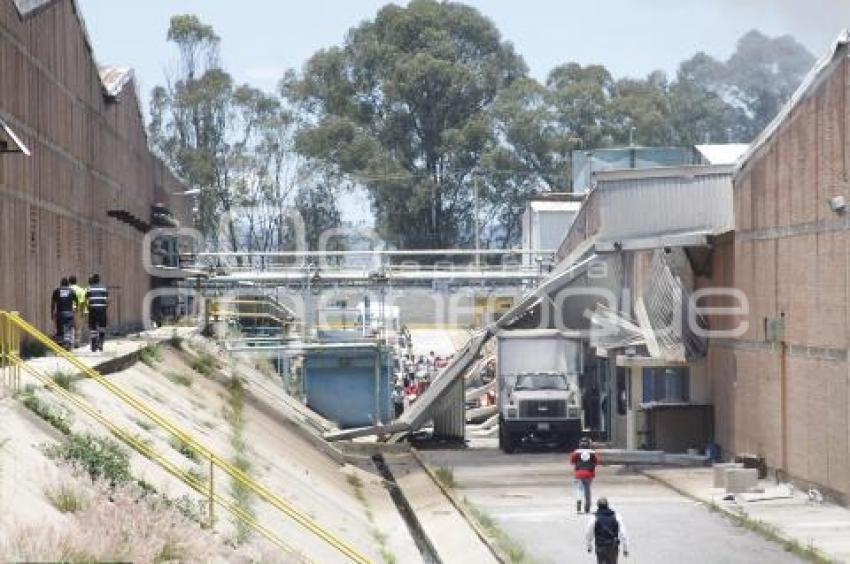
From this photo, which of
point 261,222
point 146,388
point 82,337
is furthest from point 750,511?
point 261,222

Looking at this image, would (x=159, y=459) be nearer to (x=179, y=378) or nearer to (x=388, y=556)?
(x=388, y=556)

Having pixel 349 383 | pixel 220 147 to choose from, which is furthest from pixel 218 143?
pixel 349 383

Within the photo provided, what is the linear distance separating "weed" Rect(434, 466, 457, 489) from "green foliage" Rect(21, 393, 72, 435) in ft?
51.8

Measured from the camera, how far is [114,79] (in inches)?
1742

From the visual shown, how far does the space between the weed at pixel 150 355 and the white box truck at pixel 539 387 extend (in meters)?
10.6

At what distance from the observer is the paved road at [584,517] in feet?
78.5

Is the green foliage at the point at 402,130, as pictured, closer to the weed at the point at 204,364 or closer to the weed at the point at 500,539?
the weed at the point at 204,364

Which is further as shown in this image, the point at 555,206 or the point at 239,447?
the point at 555,206

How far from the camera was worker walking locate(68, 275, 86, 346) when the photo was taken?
28.9 m

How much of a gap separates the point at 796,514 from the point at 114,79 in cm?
2407

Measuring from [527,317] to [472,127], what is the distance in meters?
46.8

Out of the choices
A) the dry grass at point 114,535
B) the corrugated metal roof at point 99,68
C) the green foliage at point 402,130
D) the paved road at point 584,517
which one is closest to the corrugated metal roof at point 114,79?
the corrugated metal roof at point 99,68

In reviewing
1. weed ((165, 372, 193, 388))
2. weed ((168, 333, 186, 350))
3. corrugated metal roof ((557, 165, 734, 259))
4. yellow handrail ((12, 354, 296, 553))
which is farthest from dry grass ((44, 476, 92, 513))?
weed ((168, 333, 186, 350))

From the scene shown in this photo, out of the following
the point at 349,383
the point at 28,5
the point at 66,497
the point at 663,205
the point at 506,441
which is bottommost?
the point at 506,441
